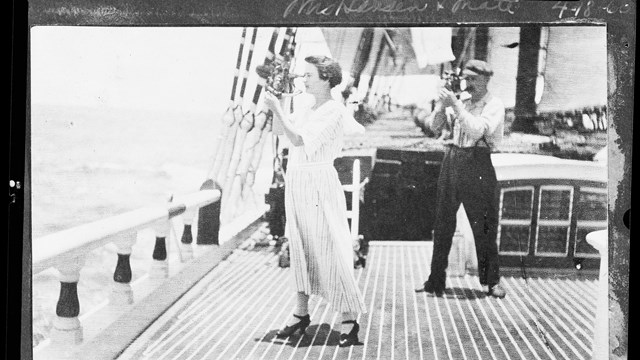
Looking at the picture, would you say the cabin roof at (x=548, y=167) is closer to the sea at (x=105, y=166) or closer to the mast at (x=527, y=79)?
the mast at (x=527, y=79)

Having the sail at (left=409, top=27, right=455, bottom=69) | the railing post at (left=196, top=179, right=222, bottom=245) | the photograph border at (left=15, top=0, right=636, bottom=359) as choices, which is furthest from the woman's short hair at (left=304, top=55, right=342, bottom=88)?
the railing post at (left=196, top=179, right=222, bottom=245)

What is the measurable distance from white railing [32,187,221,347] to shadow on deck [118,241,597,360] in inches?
6.4

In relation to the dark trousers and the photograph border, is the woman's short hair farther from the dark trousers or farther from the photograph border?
the dark trousers

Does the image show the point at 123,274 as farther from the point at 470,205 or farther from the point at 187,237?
the point at 470,205

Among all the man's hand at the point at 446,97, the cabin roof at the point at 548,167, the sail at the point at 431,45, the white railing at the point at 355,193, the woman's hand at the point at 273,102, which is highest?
the sail at the point at 431,45

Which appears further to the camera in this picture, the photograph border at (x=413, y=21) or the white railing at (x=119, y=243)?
the white railing at (x=119, y=243)

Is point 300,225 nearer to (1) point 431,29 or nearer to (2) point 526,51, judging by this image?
(1) point 431,29

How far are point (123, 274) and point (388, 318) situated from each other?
3.57ft

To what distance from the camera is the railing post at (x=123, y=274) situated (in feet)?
10.1

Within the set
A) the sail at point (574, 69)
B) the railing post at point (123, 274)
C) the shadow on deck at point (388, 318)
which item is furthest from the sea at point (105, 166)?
the sail at point (574, 69)

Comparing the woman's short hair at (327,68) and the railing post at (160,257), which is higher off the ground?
the woman's short hair at (327,68)

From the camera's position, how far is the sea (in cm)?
306

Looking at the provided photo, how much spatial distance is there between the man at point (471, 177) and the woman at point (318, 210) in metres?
0.33

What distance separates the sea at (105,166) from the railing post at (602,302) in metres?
1.34
